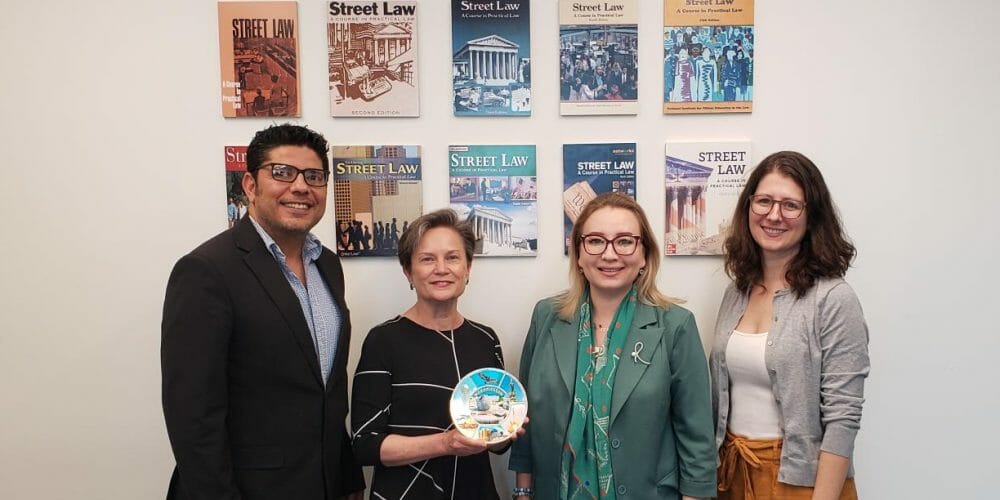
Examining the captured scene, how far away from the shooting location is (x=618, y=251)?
69.5 inches

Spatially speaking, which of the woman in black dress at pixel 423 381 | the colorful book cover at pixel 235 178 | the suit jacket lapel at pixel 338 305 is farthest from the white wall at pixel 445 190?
the woman in black dress at pixel 423 381

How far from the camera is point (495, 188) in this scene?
2.24m

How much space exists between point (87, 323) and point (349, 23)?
174 cm

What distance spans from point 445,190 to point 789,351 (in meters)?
1.45

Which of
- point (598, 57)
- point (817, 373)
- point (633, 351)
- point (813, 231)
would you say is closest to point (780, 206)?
point (813, 231)

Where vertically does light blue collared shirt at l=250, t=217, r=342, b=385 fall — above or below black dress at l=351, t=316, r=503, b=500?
above

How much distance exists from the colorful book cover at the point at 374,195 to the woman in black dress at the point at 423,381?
16.8 inches

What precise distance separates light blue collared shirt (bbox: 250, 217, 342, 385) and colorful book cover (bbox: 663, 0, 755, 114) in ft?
5.17

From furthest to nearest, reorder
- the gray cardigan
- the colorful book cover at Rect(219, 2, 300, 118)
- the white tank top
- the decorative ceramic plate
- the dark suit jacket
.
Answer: the colorful book cover at Rect(219, 2, 300, 118)
the white tank top
the gray cardigan
the decorative ceramic plate
the dark suit jacket

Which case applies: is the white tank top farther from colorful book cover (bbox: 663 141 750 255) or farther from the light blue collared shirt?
the light blue collared shirt

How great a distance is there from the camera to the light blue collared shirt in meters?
1.69

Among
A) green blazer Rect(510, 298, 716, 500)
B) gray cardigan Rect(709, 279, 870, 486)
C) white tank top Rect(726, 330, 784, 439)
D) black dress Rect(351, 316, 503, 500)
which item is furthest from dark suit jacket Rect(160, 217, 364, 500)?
gray cardigan Rect(709, 279, 870, 486)

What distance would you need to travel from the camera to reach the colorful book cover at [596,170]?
2.22 metres

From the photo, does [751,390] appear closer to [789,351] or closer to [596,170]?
[789,351]
